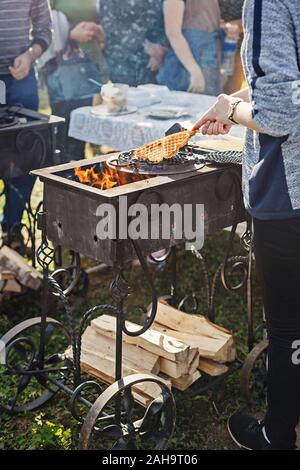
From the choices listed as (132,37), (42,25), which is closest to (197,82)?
(132,37)

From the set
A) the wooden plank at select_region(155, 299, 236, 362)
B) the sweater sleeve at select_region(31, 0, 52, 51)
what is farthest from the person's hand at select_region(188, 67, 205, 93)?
the wooden plank at select_region(155, 299, 236, 362)

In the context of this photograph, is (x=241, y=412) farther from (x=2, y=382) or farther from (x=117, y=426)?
(x=2, y=382)

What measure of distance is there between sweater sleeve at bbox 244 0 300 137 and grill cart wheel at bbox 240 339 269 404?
4.43ft

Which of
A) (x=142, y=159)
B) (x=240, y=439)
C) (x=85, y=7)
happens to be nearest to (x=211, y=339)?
(x=240, y=439)

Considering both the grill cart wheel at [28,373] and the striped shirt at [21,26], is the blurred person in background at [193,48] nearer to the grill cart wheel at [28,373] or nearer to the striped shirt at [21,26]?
the striped shirt at [21,26]

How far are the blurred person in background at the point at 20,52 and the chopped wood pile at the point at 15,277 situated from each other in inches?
13.7

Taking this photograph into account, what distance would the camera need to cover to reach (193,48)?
18.7 ft

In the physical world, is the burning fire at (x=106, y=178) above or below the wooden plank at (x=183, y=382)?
above

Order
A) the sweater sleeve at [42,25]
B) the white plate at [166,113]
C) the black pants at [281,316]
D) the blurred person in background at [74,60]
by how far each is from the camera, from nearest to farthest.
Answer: the black pants at [281,316], the white plate at [166,113], the sweater sleeve at [42,25], the blurred person in background at [74,60]

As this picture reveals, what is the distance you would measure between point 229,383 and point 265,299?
1114 mm

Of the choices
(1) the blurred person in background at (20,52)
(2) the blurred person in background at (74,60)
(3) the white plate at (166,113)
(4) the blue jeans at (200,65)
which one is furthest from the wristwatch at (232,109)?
(2) the blurred person in background at (74,60)

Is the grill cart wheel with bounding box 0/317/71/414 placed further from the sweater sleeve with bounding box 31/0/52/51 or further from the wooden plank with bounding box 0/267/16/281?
the sweater sleeve with bounding box 31/0/52/51

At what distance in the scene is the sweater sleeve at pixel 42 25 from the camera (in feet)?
15.6

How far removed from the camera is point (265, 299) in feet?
8.39
